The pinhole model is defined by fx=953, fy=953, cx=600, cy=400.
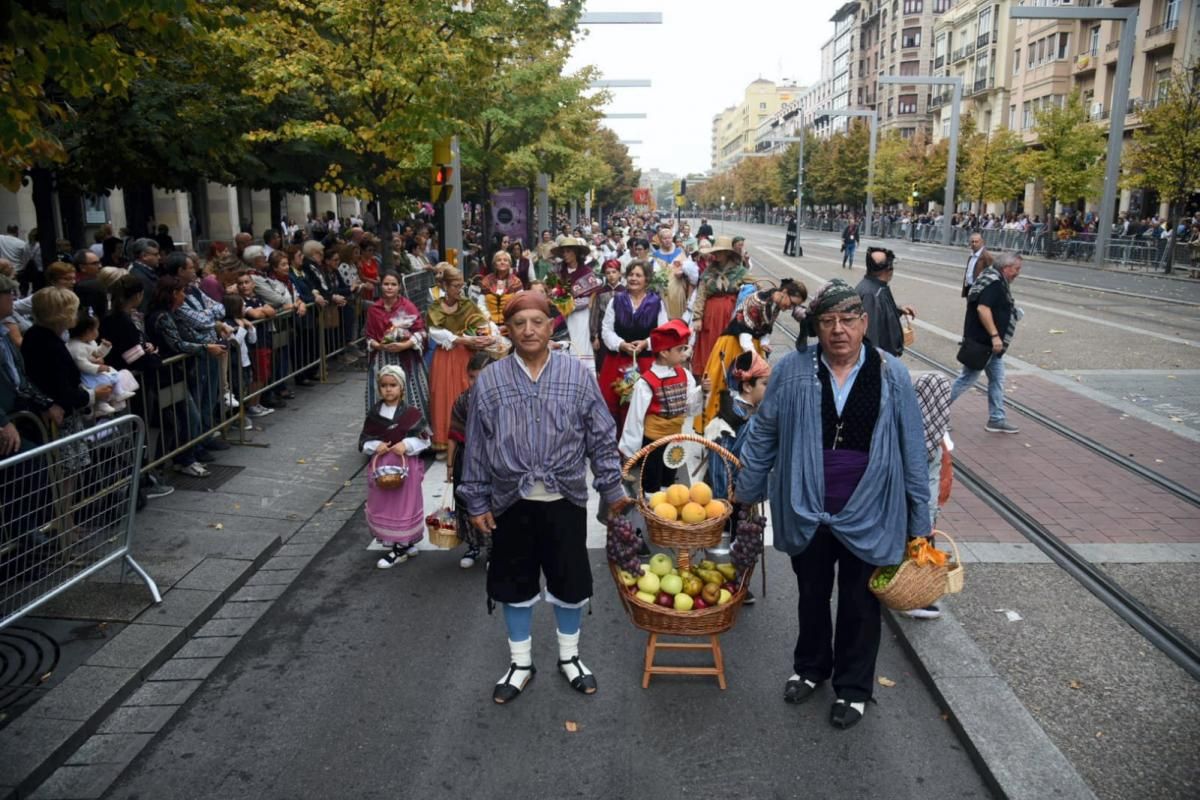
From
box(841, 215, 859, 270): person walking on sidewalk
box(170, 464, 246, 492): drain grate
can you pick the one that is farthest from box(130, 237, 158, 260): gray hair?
box(841, 215, 859, 270): person walking on sidewalk

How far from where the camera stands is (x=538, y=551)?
4637 mm

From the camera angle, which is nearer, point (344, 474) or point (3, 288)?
point (3, 288)

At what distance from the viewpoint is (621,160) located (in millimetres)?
74500

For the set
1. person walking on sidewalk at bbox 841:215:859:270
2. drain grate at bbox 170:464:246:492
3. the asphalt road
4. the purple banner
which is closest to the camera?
the asphalt road

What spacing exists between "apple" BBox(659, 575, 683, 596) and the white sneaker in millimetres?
5166

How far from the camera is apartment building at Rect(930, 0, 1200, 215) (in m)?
44.2

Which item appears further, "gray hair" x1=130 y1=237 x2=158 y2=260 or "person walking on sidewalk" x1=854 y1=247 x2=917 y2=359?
"gray hair" x1=130 y1=237 x2=158 y2=260

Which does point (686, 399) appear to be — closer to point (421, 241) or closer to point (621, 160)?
point (421, 241)

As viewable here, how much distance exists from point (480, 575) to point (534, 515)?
2007 millimetres

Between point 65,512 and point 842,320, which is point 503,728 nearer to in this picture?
point 842,320

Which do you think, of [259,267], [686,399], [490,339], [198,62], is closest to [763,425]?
[686,399]

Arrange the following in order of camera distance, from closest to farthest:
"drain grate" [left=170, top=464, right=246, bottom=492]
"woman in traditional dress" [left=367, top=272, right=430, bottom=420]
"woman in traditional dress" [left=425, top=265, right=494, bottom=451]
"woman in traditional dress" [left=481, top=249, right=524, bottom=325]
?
"drain grate" [left=170, top=464, right=246, bottom=492] < "woman in traditional dress" [left=367, top=272, right=430, bottom=420] < "woman in traditional dress" [left=425, top=265, right=494, bottom=451] < "woman in traditional dress" [left=481, top=249, right=524, bottom=325]

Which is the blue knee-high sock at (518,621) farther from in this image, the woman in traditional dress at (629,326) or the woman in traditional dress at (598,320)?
the woman in traditional dress at (598,320)

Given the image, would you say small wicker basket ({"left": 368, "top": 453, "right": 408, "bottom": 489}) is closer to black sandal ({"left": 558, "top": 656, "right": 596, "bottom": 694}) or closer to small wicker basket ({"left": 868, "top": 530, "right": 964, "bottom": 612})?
black sandal ({"left": 558, "top": 656, "right": 596, "bottom": 694})
